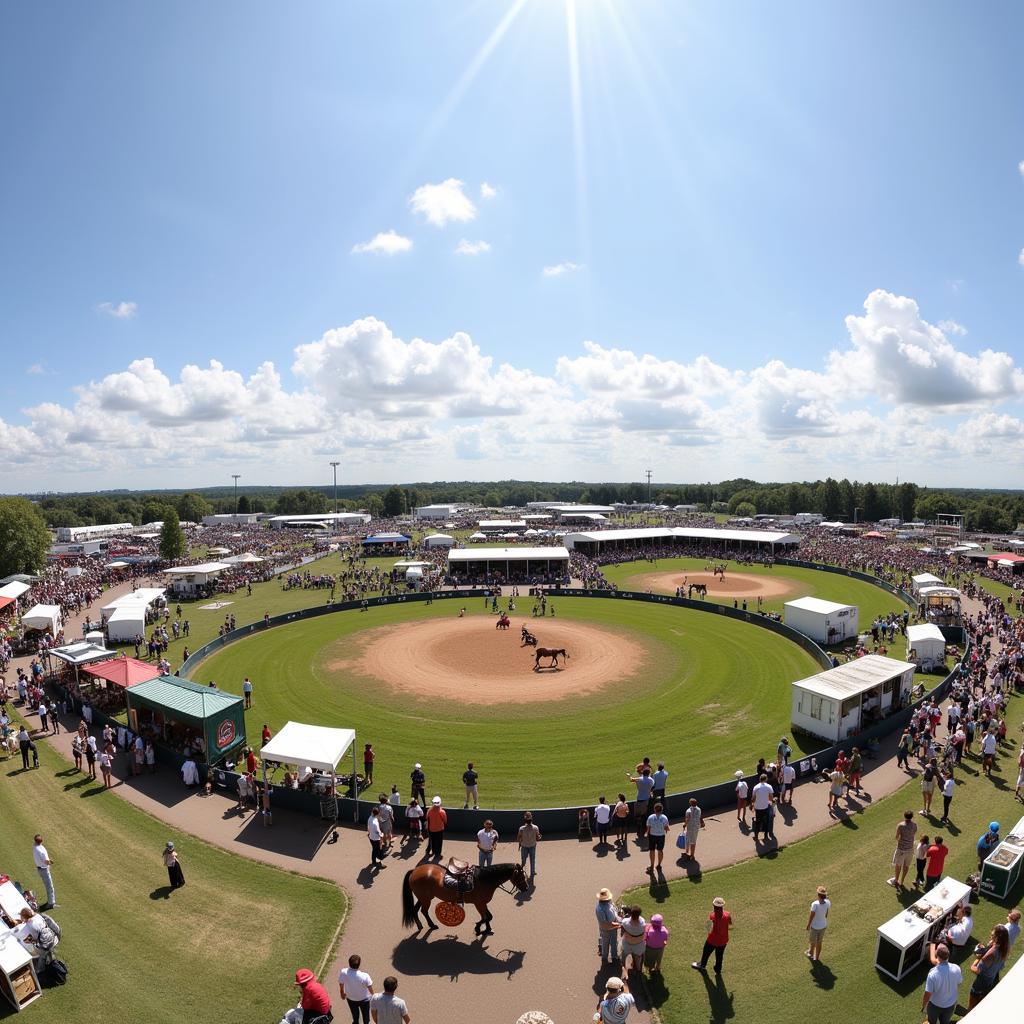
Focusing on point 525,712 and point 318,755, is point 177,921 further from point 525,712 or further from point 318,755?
point 525,712

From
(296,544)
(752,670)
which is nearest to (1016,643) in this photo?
(752,670)

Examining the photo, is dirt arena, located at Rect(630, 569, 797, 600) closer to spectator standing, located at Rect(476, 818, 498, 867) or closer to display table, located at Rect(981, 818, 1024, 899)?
display table, located at Rect(981, 818, 1024, 899)

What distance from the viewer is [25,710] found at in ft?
78.2

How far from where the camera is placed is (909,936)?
31.4ft

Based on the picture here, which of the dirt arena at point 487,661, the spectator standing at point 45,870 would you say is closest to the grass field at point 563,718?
the dirt arena at point 487,661

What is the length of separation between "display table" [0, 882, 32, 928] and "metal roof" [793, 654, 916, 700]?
2168cm

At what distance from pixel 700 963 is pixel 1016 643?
28.1 m

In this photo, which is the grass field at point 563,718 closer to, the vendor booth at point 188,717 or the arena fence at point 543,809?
the arena fence at point 543,809

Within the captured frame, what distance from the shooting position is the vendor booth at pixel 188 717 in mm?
18641

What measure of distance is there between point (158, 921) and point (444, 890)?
5.83 meters

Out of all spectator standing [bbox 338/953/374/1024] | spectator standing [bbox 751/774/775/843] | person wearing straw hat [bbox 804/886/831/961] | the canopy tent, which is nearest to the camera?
spectator standing [bbox 338/953/374/1024]

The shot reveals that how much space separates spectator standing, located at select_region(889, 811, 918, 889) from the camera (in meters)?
11.8

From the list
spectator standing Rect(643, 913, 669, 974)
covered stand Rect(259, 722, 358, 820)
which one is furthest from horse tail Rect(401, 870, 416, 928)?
covered stand Rect(259, 722, 358, 820)

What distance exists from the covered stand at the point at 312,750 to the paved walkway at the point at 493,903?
129 cm
